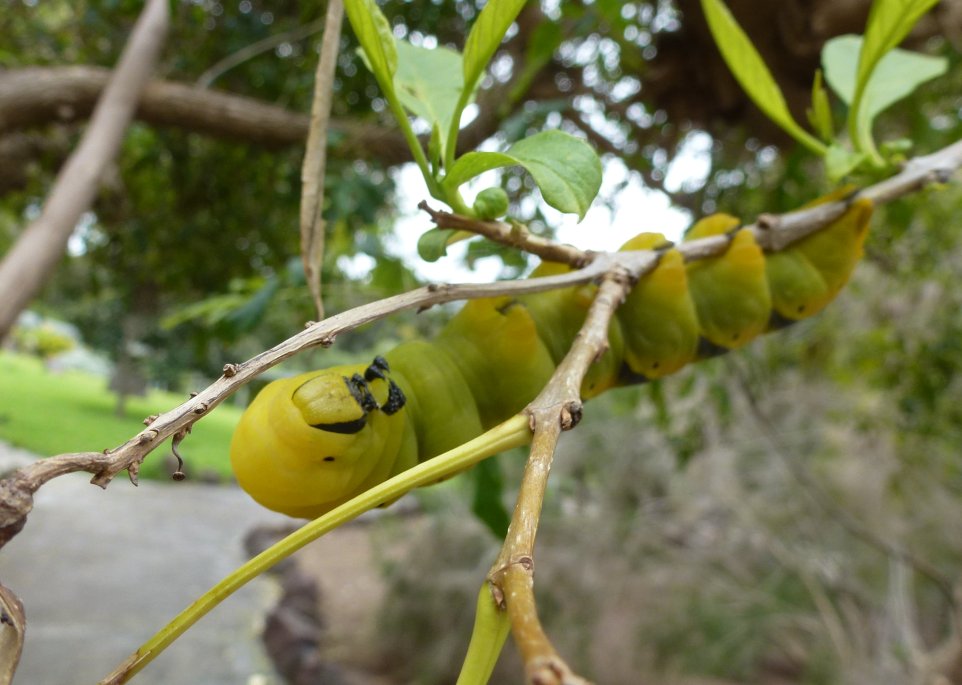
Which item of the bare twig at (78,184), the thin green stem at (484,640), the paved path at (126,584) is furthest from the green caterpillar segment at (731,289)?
the paved path at (126,584)

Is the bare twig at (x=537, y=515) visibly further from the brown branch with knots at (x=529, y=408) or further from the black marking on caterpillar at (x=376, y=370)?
the black marking on caterpillar at (x=376, y=370)

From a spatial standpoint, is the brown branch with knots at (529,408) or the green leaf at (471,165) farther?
the green leaf at (471,165)

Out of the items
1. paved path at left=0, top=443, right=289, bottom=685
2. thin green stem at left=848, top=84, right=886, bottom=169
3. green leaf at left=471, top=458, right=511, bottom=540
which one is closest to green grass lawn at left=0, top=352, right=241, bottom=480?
paved path at left=0, top=443, right=289, bottom=685

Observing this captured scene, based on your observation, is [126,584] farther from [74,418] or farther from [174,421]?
[174,421]

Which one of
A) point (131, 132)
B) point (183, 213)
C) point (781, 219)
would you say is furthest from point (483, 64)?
point (131, 132)

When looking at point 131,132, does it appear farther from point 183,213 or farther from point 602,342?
point 602,342
